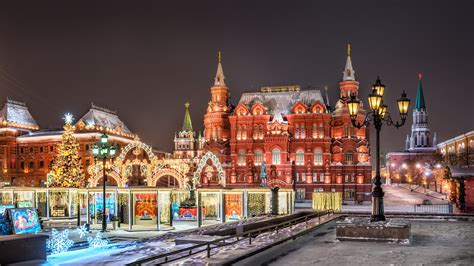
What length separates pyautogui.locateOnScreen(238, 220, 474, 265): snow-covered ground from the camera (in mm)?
14570

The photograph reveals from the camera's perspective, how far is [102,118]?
100125 millimetres

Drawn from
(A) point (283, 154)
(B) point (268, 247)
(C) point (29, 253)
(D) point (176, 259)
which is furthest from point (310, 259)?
(A) point (283, 154)

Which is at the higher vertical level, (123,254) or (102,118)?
(102,118)

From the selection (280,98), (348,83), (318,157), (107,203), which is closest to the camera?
(107,203)

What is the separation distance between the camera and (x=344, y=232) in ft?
62.0

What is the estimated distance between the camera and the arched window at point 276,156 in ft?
253

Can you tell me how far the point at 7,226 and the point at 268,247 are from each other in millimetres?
10804

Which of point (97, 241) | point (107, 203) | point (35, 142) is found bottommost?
point (97, 241)

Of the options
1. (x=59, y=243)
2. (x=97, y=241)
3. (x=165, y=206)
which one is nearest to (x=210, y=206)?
(x=165, y=206)

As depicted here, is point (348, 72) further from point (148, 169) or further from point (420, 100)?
point (420, 100)

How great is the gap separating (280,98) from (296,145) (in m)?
9.58

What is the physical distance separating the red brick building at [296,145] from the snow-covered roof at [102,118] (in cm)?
2515

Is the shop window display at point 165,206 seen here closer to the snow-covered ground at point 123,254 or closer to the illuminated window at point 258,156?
the snow-covered ground at point 123,254

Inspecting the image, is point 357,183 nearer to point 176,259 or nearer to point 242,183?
point 242,183
